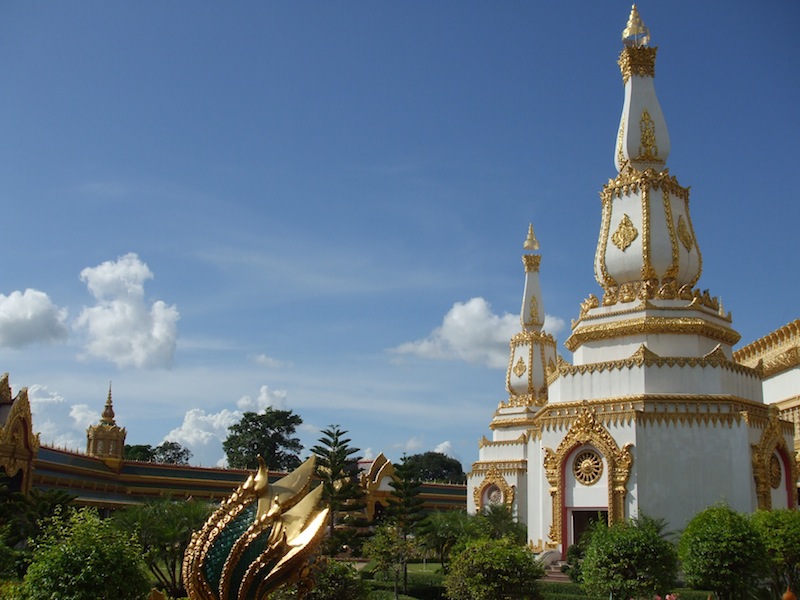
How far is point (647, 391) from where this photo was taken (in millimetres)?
26156

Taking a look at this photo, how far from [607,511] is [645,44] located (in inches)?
645

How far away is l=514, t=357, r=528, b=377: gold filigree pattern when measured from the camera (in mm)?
44531

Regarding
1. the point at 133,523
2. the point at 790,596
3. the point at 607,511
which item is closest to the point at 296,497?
the point at 790,596

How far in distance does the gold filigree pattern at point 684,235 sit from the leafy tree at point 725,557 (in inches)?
456

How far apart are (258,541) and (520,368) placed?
115 feet

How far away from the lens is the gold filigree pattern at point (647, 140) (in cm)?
2975

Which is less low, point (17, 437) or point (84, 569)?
point (17, 437)

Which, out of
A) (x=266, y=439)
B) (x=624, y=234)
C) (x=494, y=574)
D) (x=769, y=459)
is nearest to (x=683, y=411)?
(x=769, y=459)

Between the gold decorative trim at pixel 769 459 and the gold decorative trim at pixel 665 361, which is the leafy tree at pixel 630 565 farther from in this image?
the gold decorative trim at pixel 665 361

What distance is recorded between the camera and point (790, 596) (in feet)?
42.3

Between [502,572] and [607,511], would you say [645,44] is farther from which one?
[502,572]

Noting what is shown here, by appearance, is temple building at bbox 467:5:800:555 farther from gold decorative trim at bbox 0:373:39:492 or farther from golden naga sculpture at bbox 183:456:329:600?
gold decorative trim at bbox 0:373:39:492

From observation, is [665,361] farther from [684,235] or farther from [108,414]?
[108,414]

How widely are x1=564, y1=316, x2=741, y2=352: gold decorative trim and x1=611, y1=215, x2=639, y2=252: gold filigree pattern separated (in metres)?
2.63
